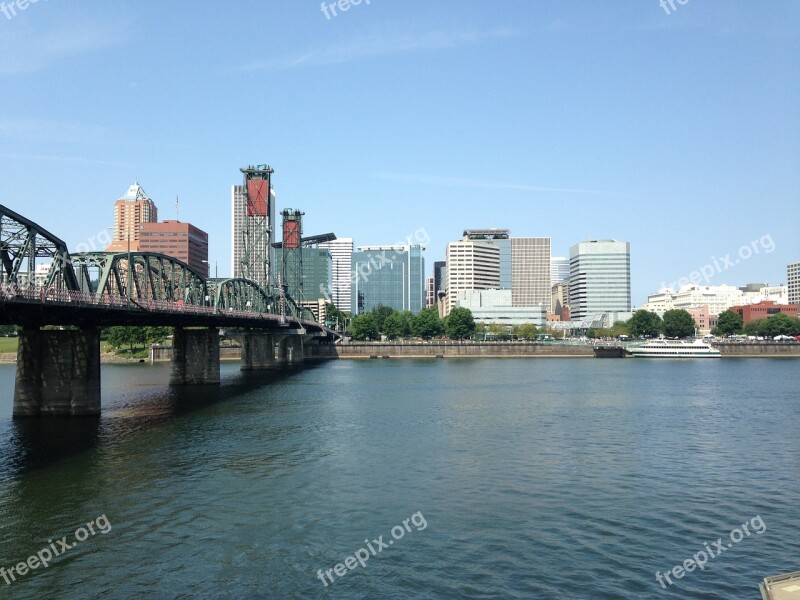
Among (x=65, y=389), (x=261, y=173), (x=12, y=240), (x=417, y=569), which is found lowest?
(x=417, y=569)

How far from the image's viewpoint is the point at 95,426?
5909 cm

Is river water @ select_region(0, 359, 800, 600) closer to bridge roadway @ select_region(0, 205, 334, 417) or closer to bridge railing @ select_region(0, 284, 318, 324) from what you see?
bridge roadway @ select_region(0, 205, 334, 417)

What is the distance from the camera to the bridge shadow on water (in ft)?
149

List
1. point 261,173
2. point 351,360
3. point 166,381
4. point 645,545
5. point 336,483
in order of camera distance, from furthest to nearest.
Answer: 1. point 351,360
2. point 261,173
3. point 166,381
4. point 336,483
5. point 645,545

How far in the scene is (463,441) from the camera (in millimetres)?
52094

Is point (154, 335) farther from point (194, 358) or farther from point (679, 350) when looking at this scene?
point (679, 350)

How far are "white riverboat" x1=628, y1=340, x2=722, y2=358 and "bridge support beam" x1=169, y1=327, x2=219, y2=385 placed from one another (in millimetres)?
124891

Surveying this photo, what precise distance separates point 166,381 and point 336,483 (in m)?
86.0

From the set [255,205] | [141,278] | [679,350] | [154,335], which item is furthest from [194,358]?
[679,350]

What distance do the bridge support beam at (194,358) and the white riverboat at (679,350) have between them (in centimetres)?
12489

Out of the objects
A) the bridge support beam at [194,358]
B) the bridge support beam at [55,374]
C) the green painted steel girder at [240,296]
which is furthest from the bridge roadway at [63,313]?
the green painted steel girder at [240,296]

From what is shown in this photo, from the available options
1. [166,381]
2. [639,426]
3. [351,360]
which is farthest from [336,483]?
[351,360]

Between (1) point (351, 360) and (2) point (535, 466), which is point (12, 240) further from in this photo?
(1) point (351, 360)

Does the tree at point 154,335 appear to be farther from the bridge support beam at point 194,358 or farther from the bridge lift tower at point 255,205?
the bridge support beam at point 194,358
